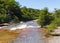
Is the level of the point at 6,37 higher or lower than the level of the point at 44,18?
lower

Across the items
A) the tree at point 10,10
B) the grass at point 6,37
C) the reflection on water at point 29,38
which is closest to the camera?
the reflection on water at point 29,38

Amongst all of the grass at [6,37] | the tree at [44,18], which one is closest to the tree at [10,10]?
the tree at [44,18]

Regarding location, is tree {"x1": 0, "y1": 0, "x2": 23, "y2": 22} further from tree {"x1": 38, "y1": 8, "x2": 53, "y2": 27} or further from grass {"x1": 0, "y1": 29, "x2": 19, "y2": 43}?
grass {"x1": 0, "y1": 29, "x2": 19, "y2": 43}

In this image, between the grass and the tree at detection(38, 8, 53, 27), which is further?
the tree at detection(38, 8, 53, 27)

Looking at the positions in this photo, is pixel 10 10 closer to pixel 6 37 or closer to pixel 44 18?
pixel 44 18

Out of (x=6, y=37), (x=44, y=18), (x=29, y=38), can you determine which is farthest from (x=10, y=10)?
(x=29, y=38)

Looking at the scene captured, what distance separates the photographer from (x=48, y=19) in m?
38.8

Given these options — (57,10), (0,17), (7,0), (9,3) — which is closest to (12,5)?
(9,3)

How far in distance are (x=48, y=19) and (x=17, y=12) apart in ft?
84.9

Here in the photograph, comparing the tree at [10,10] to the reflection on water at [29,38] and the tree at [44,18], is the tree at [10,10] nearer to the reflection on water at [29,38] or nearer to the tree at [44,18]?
the tree at [44,18]

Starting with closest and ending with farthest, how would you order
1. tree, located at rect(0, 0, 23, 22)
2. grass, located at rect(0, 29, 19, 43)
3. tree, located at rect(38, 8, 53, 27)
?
grass, located at rect(0, 29, 19, 43) < tree, located at rect(38, 8, 53, 27) < tree, located at rect(0, 0, 23, 22)

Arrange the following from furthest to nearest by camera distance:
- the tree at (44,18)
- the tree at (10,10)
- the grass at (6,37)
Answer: the tree at (10,10), the tree at (44,18), the grass at (6,37)

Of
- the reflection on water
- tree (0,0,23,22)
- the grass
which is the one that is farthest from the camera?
tree (0,0,23,22)

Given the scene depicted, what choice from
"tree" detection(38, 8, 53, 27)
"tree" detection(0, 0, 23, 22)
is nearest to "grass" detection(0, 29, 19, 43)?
"tree" detection(38, 8, 53, 27)
